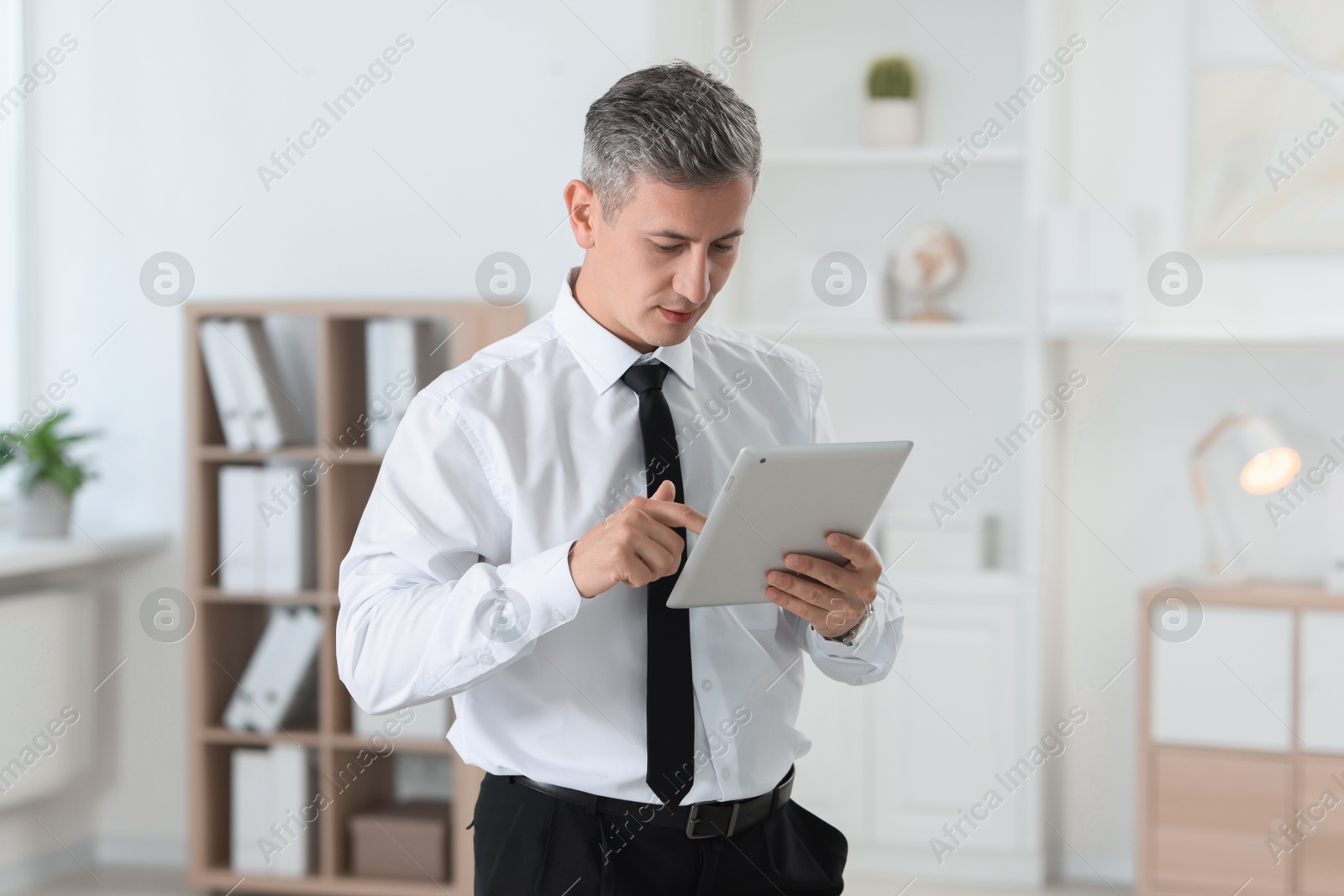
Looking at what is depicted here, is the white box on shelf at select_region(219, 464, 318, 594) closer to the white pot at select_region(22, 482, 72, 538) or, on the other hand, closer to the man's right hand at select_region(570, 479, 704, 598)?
the white pot at select_region(22, 482, 72, 538)

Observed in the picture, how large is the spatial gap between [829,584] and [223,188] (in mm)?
2651

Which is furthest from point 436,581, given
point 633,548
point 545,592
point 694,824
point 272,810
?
point 272,810

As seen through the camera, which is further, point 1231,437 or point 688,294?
point 1231,437

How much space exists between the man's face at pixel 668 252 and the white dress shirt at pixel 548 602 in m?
0.10

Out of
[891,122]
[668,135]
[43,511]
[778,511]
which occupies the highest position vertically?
[891,122]

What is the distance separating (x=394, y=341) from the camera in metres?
3.02

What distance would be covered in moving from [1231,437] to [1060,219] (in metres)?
0.77

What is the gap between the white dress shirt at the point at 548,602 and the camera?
50.0 inches

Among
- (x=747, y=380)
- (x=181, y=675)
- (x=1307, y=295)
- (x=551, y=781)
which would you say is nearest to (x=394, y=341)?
(x=181, y=675)

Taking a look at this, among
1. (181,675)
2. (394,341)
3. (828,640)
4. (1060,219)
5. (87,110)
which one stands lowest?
(181,675)

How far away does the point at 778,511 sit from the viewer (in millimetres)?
1213

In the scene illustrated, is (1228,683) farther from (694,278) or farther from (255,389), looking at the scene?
(255,389)

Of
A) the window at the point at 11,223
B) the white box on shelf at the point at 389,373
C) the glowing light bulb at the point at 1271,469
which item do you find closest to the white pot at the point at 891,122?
the glowing light bulb at the point at 1271,469

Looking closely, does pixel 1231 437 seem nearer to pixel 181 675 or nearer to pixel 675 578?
pixel 675 578
